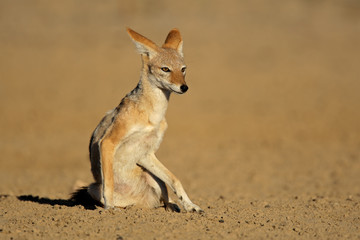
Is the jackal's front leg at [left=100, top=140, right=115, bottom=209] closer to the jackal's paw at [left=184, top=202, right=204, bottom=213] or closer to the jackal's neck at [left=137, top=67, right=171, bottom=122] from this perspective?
the jackal's neck at [left=137, top=67, right=171, bottom=122]

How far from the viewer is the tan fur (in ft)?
23.6

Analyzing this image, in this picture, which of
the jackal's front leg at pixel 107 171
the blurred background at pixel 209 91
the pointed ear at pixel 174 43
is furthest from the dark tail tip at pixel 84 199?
the pointed ear at pixel 174 43

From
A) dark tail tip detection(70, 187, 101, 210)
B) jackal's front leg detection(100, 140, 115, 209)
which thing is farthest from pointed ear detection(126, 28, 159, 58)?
dark tail tip detection(70, 187, 101, 210)

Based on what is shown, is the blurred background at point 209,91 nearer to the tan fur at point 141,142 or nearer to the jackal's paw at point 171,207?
the tan fur at point 141,142

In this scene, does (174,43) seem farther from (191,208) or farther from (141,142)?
(191,208)

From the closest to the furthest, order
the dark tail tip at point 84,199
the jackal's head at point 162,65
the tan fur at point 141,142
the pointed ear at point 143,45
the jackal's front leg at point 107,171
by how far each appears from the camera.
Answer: the jackal's front leg at point 107,171
the tan fur at point 141,142
the jackal's head at point 162,65
the pointed ear at point 143,45
the dark tail tip at point 84,199

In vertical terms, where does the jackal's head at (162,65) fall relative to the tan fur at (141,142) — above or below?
above

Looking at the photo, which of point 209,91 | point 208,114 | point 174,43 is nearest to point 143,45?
point 174,43

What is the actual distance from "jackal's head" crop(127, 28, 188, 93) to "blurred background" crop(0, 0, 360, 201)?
70.2 inches

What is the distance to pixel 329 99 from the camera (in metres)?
22.0

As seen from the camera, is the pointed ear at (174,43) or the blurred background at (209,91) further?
the blurred background at (209,91)

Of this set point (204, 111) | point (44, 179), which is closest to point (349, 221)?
point (44, 179)

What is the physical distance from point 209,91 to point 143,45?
15.5 m

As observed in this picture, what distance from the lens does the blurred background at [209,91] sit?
1441 centimetres
